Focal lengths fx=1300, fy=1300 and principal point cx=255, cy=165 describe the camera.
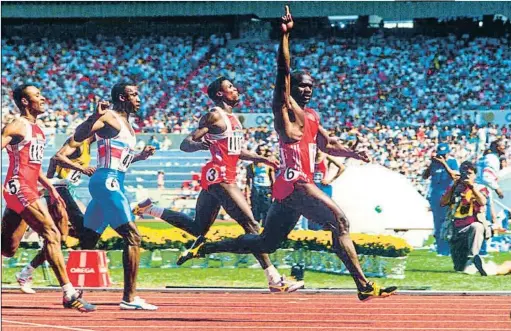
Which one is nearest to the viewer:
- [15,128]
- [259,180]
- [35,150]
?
[15,128]

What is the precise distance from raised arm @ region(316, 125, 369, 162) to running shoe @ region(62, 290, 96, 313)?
2.03 metres

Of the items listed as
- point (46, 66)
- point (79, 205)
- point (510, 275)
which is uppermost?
point (46, 66)

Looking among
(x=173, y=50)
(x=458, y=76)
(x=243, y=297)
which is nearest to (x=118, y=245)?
(x=243, y=297)

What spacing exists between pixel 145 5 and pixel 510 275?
415cm

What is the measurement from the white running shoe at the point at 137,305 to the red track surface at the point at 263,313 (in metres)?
0.04

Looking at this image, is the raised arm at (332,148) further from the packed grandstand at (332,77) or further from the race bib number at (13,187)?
the race bib number at (13,187)

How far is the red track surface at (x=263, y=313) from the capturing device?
8.96m

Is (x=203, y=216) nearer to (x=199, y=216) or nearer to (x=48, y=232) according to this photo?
(x=199, y=216)

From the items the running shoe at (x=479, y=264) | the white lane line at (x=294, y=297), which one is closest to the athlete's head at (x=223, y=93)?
the white lane line at (x=294, y=297)

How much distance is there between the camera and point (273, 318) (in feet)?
30.1

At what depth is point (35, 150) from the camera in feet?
30.9

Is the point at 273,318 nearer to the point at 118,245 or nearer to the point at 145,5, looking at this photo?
the point at 118,245

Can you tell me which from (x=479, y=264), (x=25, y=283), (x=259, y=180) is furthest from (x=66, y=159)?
(x=479, y=264)

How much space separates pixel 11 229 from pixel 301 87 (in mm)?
2344
